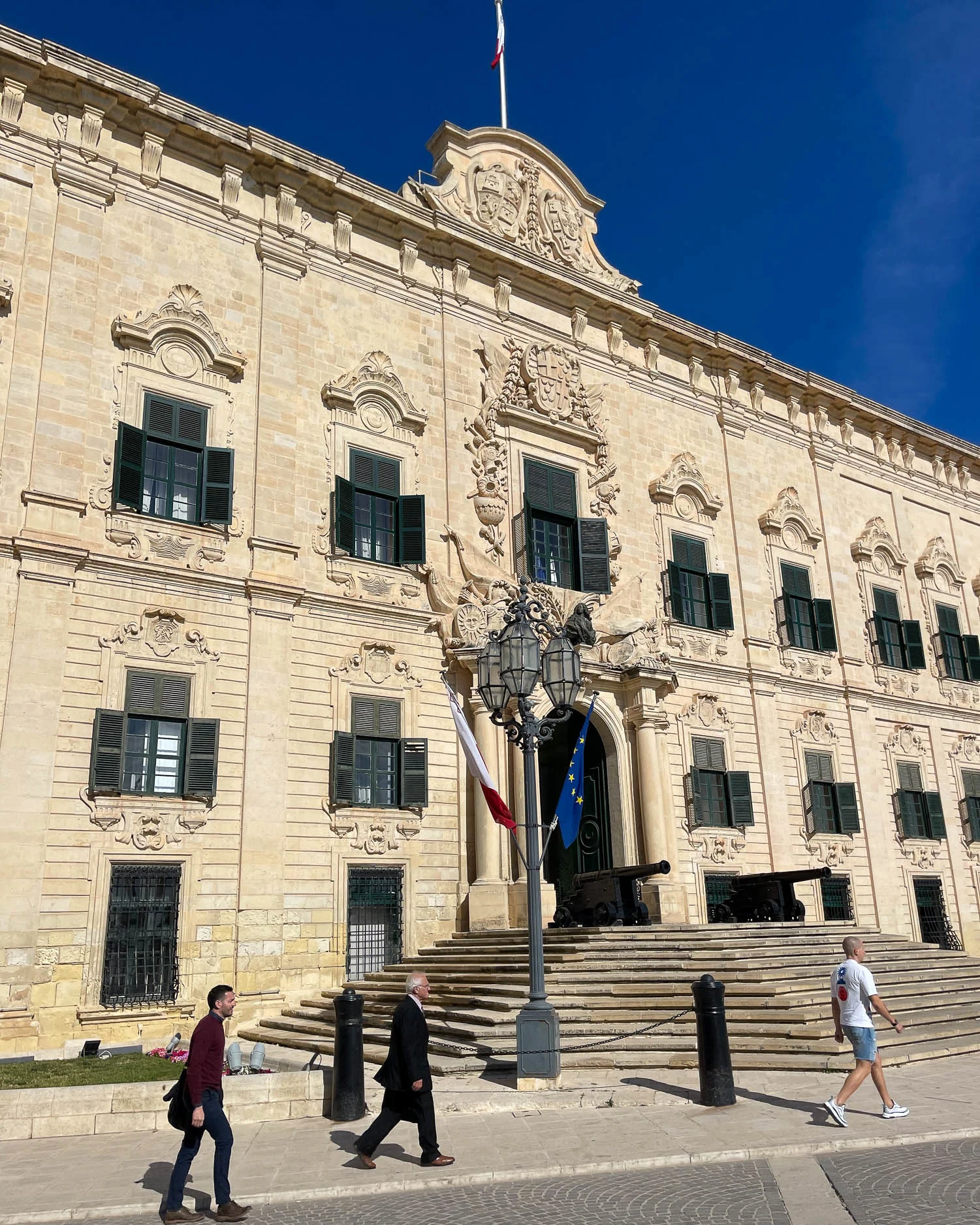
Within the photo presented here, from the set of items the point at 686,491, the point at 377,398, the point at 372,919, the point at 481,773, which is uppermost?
the point at 377,398

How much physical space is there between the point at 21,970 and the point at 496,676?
7.53 m

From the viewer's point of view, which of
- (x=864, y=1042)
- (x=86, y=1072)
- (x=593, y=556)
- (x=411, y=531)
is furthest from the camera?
(x=593, y=556)

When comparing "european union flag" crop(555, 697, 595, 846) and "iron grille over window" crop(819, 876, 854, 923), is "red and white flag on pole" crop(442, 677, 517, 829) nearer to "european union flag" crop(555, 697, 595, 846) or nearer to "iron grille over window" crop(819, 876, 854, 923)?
"european union flag" crop(555, 697, 595, 846)

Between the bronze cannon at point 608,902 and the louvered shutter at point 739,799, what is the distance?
17.3ft

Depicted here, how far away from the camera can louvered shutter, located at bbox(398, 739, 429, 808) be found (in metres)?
17.6

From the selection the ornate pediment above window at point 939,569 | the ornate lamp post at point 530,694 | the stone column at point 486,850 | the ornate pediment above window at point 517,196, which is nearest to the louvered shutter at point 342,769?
the stone column at point 486,850

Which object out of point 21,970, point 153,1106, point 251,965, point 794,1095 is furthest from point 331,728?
point 794,1095

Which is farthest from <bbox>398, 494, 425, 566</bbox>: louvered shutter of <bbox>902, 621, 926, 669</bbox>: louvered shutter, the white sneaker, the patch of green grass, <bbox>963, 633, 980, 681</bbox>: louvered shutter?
<bbox>963, 633, 980, 681</bbox>: louvered shutter

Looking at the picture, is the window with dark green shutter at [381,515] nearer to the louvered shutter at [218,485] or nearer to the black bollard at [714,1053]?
the louvered shutter at [218,485]

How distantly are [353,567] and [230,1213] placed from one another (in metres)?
12.7

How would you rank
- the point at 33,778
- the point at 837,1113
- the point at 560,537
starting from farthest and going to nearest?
the point at 560,537, the point at 33,778, the point at 837,1113

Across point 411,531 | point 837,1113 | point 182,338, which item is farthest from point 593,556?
point 837,1113

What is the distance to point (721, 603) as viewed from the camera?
23094 millimetres

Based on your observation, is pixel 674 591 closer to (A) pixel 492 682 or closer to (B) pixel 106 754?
(A) pixel 492 682
